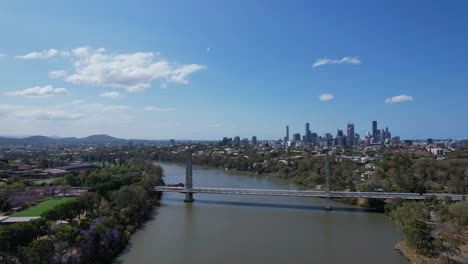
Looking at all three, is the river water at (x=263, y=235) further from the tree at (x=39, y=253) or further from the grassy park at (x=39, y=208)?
the grassy park at (x=39, y=208)

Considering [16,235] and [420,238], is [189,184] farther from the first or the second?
[420,238]

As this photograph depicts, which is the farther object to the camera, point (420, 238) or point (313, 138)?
point (313, 138)

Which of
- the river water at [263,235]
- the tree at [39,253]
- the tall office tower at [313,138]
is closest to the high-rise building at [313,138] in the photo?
the tall office tower at [313,138]

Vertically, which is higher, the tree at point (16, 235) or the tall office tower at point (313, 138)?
the tall office tower at point (313, 138)

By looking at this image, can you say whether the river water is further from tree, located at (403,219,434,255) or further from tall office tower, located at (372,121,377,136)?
tall office tower, located at (372,121,377,136)

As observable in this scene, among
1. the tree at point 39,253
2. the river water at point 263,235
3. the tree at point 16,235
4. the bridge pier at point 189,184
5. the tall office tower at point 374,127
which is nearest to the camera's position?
the tree at point 39,253

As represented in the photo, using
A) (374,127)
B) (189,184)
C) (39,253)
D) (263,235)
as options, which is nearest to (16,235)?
(39,253)

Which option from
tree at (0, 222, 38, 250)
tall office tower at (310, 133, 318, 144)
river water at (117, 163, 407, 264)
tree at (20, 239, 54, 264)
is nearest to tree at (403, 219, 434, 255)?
river water at (117, 163, 407, 264)

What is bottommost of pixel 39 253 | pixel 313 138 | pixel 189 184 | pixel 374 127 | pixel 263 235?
pixel 263 235
